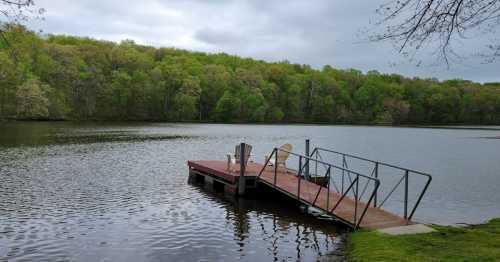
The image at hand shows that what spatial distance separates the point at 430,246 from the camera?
9.65 m

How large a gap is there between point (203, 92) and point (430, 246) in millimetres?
100153

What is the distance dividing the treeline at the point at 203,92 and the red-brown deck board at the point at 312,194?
53180mm

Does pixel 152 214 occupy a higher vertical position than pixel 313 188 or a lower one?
lower

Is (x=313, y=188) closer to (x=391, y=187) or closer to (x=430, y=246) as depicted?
(x=391, y=187)

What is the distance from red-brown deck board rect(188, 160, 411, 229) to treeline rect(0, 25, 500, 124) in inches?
2094

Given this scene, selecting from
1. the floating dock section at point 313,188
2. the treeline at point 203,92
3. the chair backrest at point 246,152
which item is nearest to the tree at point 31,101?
the treeline at point 203,92

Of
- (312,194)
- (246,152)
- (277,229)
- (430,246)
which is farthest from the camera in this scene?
(246,152)

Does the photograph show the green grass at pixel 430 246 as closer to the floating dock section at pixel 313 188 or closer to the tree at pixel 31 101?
the floating dock section at pixel 313 188

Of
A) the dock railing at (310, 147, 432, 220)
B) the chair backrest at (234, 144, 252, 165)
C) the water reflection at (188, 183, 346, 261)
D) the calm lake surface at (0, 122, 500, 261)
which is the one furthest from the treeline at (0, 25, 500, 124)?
the water reflection at (188, 183, 346, 261)

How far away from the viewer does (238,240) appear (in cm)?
1187

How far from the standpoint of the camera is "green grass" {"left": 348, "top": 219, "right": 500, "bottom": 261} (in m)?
8.76

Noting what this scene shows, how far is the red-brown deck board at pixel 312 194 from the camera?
1235 cm

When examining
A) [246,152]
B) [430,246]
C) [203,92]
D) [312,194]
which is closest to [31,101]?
[203,92]

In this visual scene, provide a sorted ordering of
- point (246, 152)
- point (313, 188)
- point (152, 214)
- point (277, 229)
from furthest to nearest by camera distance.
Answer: point (246, 152)
point (313, 188)
point (152, 214)
point (277, 229)
